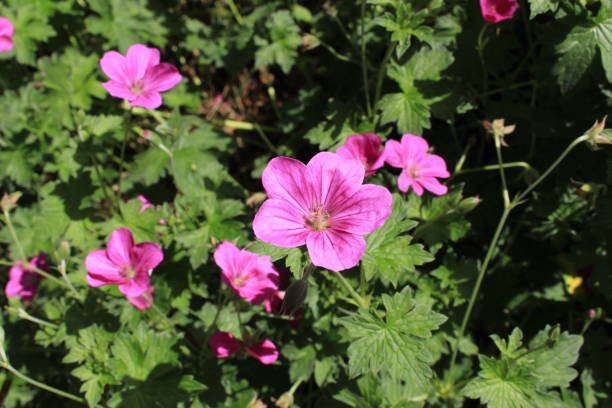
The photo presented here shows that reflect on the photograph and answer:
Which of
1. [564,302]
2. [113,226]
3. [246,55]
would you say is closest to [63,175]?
[113,226]

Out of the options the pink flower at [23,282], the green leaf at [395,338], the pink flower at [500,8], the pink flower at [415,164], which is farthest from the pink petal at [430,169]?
the pink flower at [23,282]

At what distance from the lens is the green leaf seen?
1.96 metres

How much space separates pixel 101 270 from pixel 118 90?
2.52 ft

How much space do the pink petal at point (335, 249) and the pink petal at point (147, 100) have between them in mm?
1047

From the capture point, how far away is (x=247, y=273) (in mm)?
2348

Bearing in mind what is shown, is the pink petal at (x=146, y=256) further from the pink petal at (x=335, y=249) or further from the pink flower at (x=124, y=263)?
the pink petal at (x=335, y=249)

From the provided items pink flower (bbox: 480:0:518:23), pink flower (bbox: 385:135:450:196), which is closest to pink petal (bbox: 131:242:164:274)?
pink flower (bbox: 385:135:450:196)

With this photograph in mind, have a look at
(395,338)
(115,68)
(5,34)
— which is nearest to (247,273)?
(395,338)

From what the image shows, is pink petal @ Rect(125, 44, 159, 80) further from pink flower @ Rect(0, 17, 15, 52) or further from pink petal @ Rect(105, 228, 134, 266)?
pink flower @ Rect(0, 17, 15, 52)

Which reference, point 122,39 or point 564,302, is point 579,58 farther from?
point 122,39

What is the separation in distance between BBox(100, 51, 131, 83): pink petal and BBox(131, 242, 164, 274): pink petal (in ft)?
2.35

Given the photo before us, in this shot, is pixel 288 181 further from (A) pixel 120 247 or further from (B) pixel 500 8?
(B) pixel 500 8

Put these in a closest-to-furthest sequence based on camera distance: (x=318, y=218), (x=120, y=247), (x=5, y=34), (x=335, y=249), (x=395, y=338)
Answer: (x=335, y=249), (x=318, y=218), (x=395, y=338), (x=120, y=247), (x=5, y=34)

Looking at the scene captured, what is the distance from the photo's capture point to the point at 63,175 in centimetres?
302
